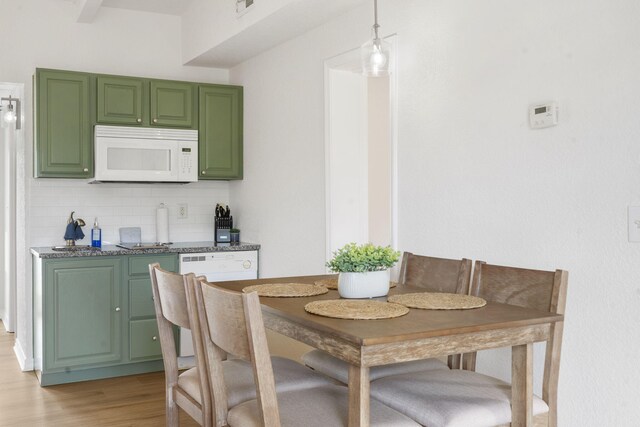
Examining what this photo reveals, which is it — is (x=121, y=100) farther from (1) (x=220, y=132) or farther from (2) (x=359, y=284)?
(2) (x=359, y=284)

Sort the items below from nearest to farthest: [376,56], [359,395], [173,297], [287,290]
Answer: [359,395], [173,297], [287,290], [376,56]

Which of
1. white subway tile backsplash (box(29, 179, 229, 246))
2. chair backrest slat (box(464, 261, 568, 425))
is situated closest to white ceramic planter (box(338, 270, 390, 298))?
chair backrest slat (box(464, 261, 568, 425))

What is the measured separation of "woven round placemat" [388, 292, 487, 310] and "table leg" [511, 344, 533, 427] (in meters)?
0.22

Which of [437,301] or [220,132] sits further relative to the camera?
[220,132]

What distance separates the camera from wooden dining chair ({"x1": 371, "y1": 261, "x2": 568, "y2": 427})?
2.01 metres

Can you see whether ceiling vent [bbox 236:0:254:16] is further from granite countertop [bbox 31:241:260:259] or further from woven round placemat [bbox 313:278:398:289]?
woven round placemat [bbox 313:278:398:289]

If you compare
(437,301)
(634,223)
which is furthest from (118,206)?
(634,223)

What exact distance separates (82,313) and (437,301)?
2.92 meters

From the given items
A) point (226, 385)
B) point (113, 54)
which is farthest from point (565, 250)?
point (113, 54)

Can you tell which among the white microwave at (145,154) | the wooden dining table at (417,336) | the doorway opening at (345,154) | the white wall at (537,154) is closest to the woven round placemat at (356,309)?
the wooden dining table at (417,336)

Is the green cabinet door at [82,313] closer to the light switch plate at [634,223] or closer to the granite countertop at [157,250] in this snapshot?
the granite countertop at [157,250]

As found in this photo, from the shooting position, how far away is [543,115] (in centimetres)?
252

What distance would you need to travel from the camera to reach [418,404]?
2.06 metres

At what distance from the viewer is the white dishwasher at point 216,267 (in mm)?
4694
